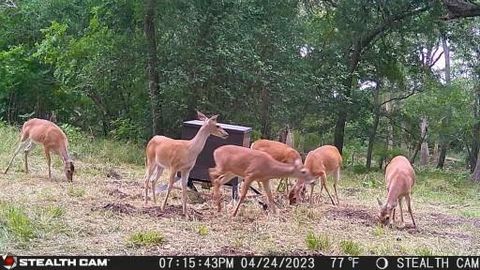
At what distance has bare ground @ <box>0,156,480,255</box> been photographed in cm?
577

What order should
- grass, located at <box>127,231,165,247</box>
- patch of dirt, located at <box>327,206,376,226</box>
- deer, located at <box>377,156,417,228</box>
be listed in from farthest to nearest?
patch of dirt, located at <box>327,206,376,226</box>, deer, located at <box>377,156,417,228</box>, grass, located at <box>127,231,165,247</box>

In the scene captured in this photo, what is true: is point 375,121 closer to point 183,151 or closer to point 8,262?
point 183,151

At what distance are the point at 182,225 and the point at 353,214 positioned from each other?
8.58 feet

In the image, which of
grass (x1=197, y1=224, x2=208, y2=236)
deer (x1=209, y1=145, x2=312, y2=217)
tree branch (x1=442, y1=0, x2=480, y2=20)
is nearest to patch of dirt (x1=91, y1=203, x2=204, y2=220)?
deer (x1=209, y1=145, x2=312, y2=217)

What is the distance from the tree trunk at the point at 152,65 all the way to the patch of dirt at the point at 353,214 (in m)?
6.89

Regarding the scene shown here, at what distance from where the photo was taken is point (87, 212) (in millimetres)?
6992

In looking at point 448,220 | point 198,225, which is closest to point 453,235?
point 448,220

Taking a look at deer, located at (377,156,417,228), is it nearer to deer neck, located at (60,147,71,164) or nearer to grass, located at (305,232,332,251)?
grass, located at (305,232,332,251)

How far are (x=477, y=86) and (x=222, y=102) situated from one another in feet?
36.6

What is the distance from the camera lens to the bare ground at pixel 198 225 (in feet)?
18.9

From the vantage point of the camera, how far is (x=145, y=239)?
5789 mm

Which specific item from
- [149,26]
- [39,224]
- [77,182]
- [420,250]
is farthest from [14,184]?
[149,26]

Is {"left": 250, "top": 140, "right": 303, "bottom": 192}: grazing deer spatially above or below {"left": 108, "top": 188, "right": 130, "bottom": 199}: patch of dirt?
above

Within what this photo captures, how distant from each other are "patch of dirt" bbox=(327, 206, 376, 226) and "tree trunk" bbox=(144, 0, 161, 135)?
22.6 feet
